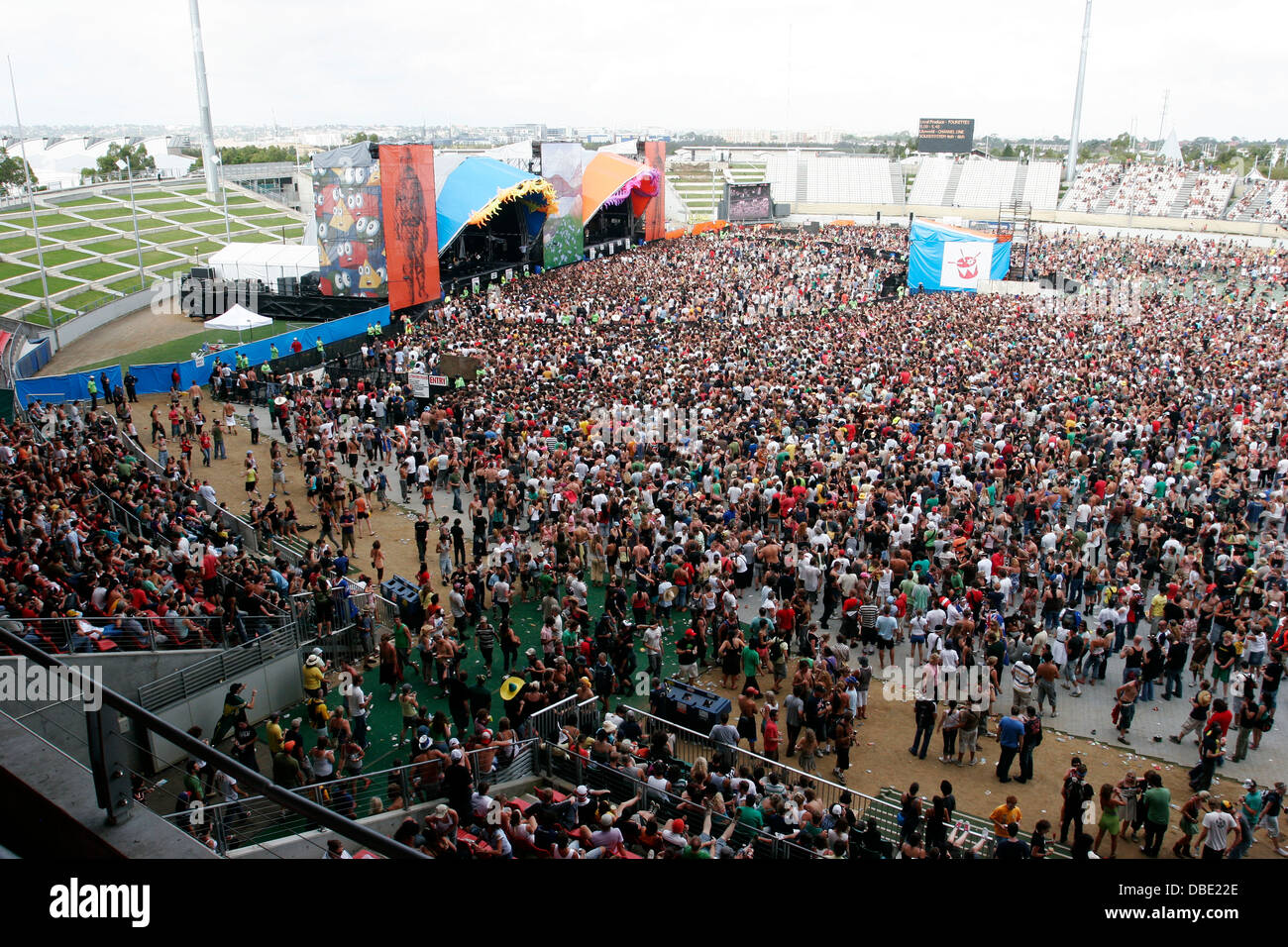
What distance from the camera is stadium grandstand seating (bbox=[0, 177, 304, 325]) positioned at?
47938 mm

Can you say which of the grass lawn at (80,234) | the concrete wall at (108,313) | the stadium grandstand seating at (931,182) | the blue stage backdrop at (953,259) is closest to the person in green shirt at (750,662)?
the blue stage backdrop at (953,259)

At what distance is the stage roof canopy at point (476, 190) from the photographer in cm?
4100

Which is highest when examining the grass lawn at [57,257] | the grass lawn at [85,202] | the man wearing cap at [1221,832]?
the grass lawn at [85,202]

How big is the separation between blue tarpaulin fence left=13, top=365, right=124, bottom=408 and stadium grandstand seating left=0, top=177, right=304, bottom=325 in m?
19.9

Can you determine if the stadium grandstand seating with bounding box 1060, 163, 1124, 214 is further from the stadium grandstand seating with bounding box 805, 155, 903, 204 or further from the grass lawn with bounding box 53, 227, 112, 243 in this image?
the grass lawn with bounding box 53, 227, 112, 243

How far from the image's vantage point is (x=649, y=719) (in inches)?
474

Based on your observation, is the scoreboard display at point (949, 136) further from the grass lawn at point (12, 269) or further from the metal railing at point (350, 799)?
the metal railing at point (350, 799)

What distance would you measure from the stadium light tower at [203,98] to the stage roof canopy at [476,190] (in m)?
40.2

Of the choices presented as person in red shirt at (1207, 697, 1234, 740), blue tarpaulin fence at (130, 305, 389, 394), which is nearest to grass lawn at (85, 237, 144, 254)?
blue tarpaulin fence at (130, 305, 389, 394)

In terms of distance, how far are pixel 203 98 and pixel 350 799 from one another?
7717 centimetres

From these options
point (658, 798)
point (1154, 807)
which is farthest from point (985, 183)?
point (658, 798)

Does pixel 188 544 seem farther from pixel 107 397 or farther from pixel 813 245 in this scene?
pixel 813 245
